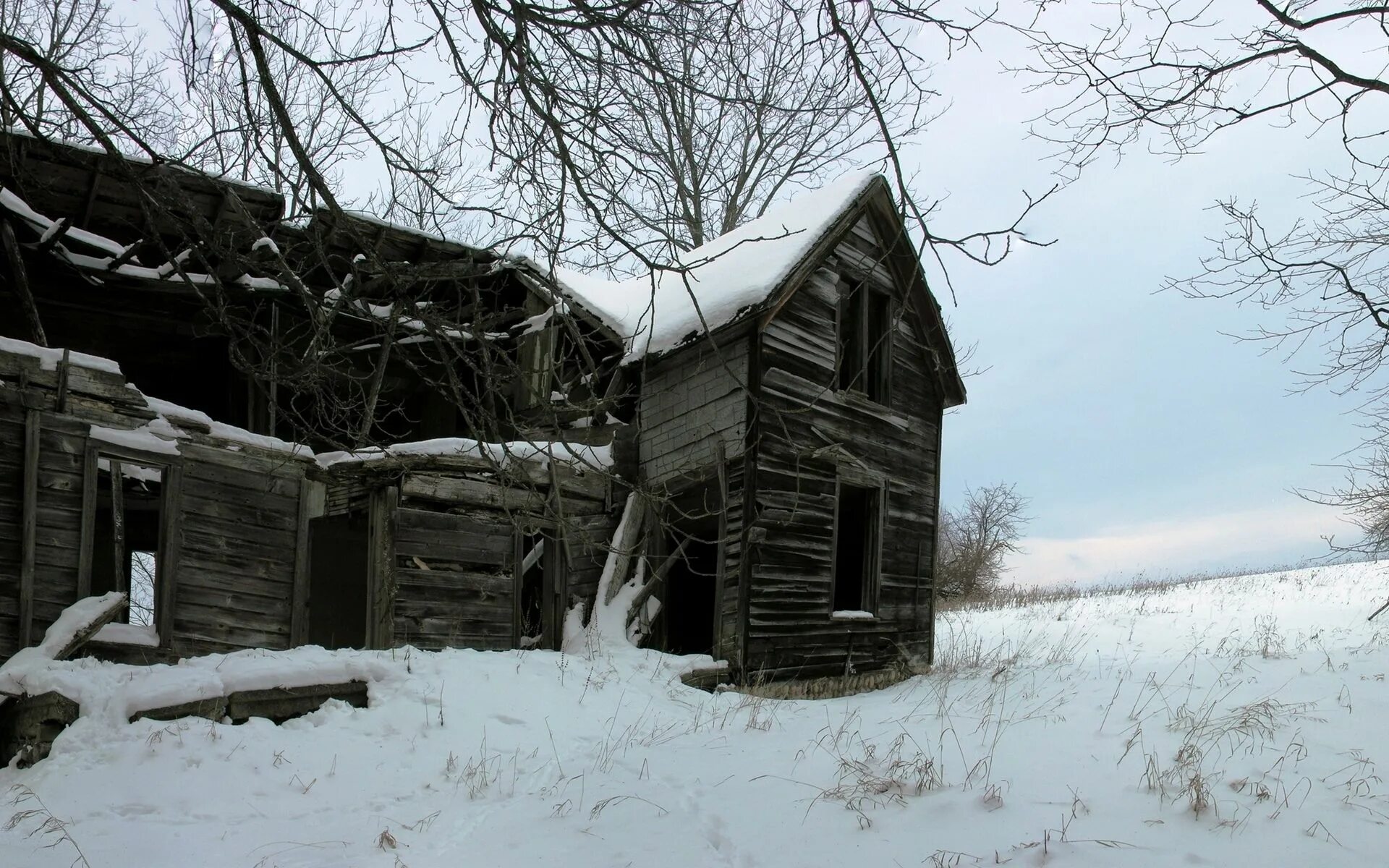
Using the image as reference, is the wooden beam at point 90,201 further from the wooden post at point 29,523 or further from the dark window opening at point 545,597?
the dark window opening at point 545,597

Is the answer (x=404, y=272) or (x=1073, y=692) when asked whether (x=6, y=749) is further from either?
(x=1073, y=692)

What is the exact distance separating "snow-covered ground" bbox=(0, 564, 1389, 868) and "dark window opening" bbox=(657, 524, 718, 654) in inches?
160

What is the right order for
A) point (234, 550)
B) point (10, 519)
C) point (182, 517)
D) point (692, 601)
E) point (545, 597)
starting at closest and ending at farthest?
point (10, 519) → point (182, 517) → point (234, 550) → point (545, 597) → point (692, 601)

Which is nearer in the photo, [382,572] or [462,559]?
[382,572]

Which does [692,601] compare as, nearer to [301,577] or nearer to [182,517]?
[301,577]

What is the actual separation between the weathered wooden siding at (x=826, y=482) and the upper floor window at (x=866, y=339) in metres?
0.22

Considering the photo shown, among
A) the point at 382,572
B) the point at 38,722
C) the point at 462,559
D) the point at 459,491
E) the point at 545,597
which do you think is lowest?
the point at 38,722

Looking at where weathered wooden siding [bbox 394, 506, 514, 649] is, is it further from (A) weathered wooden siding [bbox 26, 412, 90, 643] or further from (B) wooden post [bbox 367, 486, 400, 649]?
(A) weathered wooden siding [bbox 26, 412, 90, 643]

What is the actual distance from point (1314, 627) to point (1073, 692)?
24.2 feet

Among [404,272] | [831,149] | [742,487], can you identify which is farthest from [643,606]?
[831,149]

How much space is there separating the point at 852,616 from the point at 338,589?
7494 millimetres

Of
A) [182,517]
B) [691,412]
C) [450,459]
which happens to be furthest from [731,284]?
[182,517]

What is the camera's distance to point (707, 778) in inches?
281

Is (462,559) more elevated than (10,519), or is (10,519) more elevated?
(10,519)
